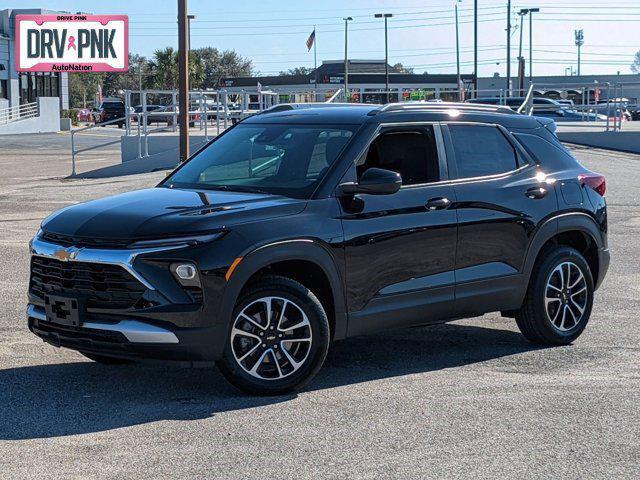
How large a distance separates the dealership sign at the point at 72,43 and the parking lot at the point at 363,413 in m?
58.4

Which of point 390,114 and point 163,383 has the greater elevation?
point 390,114

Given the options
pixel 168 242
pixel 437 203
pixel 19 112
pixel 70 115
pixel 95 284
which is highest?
pixel 19 112

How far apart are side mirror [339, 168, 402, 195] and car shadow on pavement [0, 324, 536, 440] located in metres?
1.22

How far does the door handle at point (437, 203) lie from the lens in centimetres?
718

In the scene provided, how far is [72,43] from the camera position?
67688 millimetres

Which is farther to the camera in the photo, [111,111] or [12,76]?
[12,76]

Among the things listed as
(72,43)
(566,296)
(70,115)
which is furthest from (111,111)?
(566,296)

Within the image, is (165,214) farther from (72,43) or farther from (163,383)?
(72,43)

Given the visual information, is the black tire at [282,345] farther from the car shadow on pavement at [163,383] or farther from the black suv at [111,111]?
the black suv at [111,111]

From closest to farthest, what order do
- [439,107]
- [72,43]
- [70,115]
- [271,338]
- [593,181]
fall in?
[271,338] < [439,107] < [593,181] < [72,43] < [70,115]

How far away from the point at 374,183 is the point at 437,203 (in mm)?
654

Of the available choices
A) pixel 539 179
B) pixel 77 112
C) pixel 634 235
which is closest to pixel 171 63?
pixel 77 112

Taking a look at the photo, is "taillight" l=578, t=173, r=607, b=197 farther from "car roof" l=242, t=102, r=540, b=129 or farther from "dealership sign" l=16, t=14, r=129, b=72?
"dealership sign" l=16, t=14, r=129, b=72

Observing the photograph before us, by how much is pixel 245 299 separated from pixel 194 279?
1.21 feet
